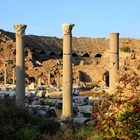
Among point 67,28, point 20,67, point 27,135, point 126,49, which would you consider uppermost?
point 126,49

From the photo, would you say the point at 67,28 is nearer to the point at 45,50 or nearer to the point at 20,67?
the point at 20,67

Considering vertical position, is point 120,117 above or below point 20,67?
below

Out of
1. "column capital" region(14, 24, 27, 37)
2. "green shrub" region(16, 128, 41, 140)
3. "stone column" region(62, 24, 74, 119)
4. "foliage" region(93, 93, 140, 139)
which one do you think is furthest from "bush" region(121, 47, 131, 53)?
"foliage" region(93, 93, 140, 139)

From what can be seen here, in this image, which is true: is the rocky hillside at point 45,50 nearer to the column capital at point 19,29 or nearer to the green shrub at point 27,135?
the column capital at point 19,29

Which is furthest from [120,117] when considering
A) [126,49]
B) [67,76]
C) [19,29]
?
[126,49]

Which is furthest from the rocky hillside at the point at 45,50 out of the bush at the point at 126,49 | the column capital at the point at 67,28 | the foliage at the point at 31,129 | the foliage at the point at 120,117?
the foliage at the point at 120,117

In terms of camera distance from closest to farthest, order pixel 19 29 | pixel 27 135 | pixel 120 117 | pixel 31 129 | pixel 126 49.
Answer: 1. pixel 120 117
2. pixel 27 135
3. pixel 31 129
4. pixel 19 29
5. pixel 126 49

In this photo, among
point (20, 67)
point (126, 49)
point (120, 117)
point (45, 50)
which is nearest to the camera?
point (120, 117)

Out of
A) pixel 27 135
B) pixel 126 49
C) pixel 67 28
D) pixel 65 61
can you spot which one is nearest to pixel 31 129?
pixel 27 135

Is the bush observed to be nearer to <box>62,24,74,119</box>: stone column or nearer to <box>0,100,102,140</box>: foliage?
<box>62,24,74,119</box>: stone column

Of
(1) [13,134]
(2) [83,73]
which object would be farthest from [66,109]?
(2) [83,73]

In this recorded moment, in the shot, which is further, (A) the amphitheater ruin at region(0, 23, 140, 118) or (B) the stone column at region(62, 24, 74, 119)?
(A) the amphitheater ruin at region(0, 23, 140, 118)

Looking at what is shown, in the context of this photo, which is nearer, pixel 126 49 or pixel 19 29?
pixel 19 29

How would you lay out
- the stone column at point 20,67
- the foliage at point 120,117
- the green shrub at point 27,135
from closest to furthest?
1. the foliage at point 120,117
2. the green shrub at point 27,135
3. the stone column at point 20,67
